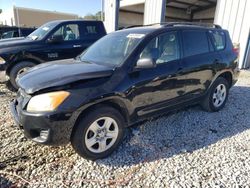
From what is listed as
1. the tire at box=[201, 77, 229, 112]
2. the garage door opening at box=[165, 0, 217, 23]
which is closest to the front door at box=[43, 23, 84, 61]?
the tire at box=[201, 77, 229, 112]

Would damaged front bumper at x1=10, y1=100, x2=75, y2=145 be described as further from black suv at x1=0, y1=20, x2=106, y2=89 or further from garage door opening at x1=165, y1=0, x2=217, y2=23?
garage door opening at x1=165, y1=0, x2=217, y2=23

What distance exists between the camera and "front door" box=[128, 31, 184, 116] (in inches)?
123

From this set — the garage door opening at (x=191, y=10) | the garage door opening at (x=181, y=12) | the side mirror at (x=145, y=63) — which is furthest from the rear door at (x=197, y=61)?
the garage door opening at (x=181, y=12)

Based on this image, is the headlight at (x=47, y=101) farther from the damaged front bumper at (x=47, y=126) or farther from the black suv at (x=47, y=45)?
the black suv at (x=47, y=45)

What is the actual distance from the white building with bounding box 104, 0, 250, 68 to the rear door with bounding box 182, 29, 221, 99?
571 cm

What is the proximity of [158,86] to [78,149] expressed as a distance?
1.47 m

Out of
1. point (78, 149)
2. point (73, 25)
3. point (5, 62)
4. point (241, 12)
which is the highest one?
point (241, 12)

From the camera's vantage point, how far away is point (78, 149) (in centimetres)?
277

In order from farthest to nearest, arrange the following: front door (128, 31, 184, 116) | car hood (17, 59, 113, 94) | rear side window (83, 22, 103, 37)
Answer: rear side window (83, 22, 103, 37), front door (128, 31, 184, 116), car hood (17, 59, 113, 94)

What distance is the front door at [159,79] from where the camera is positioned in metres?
3.12

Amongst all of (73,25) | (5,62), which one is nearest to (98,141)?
(5,62)

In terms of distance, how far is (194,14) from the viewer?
20984 mm

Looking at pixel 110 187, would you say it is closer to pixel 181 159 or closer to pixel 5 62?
pixel 181 159

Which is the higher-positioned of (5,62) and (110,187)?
(5,62)
